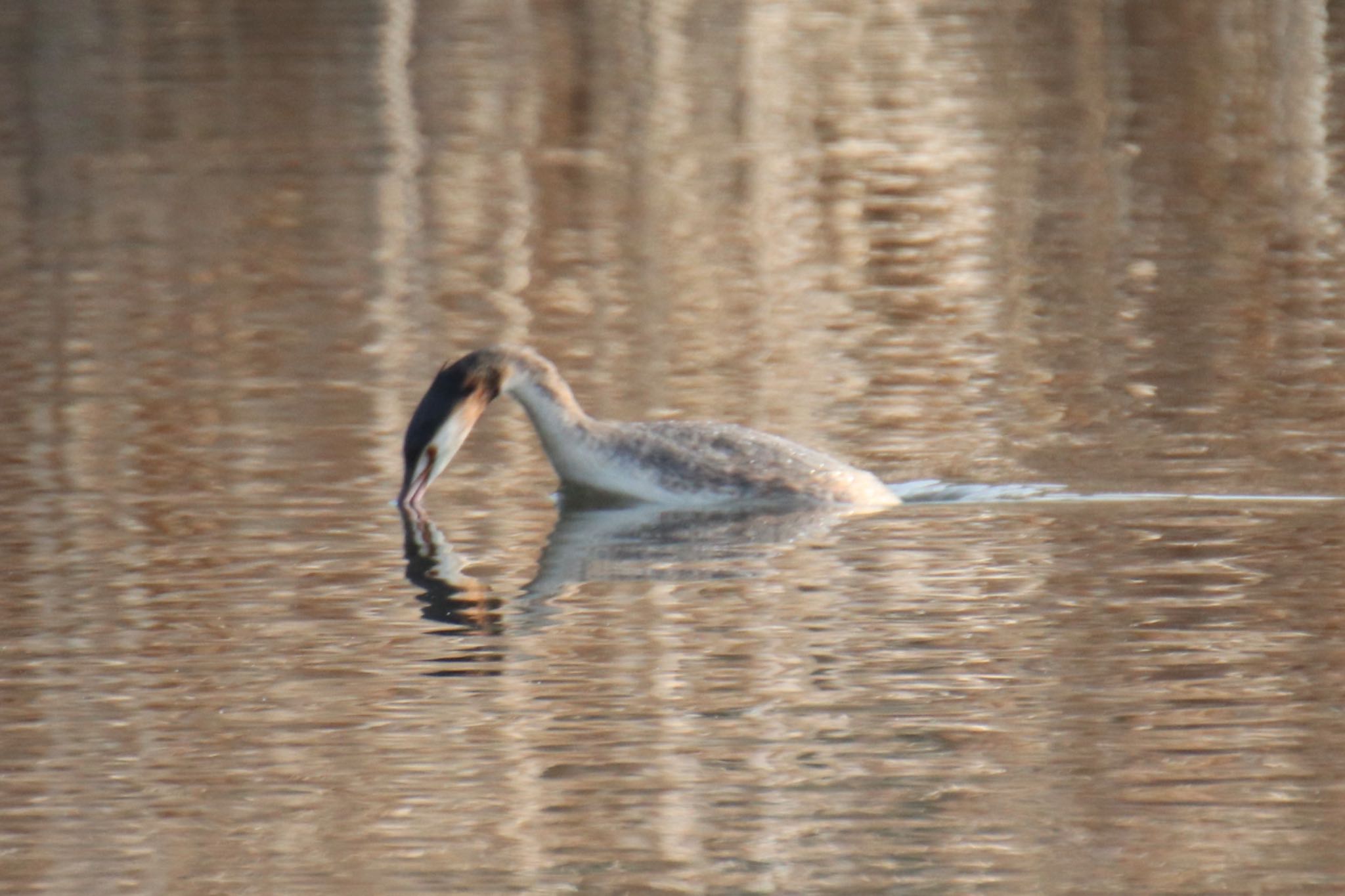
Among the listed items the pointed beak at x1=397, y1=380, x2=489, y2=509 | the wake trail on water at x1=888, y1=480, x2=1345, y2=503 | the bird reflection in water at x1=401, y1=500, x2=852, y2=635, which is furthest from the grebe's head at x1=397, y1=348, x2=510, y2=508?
the wake trail on water at x1=888, y1=480, x2=1345, y2=503

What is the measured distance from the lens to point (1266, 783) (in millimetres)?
6434

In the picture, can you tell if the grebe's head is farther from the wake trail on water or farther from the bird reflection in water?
the wake trail on water

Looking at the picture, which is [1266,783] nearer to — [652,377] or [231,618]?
[231,618]

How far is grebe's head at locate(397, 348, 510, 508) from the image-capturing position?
1001 centimetres

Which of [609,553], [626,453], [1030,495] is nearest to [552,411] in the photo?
[626,453]

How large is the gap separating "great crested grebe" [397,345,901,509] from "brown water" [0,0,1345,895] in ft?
0.58

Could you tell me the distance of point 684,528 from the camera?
32.2 ft

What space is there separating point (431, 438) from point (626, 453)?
2.45ft

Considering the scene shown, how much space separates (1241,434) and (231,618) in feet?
14.3

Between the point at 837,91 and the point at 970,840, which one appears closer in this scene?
the point at 970,840

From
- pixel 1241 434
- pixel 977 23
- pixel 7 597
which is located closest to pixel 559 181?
pixel 1241 434

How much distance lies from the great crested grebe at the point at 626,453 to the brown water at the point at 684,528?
0.18 m

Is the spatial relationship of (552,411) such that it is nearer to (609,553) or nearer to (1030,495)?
(609,553)

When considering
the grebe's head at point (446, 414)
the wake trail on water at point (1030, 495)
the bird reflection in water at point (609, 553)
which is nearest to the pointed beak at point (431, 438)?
the grebe's head at point (446, 414)
